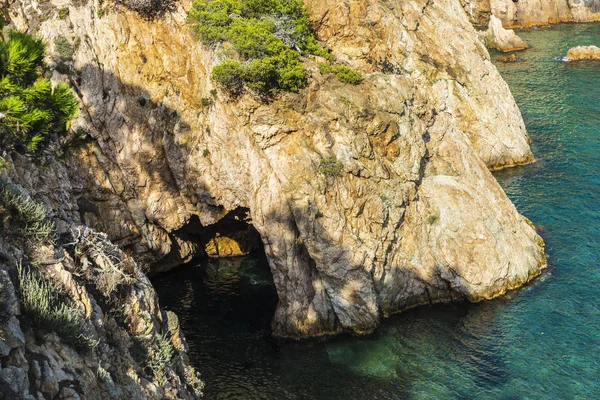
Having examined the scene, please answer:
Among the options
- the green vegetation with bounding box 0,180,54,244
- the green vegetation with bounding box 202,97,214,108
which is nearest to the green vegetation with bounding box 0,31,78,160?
the green vegetation with bounding box 0,180,54,244

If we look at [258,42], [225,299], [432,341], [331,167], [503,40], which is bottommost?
[432,341]

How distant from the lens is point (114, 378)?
1742 cm

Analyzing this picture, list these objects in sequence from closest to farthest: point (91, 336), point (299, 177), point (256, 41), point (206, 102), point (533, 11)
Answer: point (91, 336), point (299, 177), point (256, 41), point (206, 102), point (533, 11)

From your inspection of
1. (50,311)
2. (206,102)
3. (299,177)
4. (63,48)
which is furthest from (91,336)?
(63,48)

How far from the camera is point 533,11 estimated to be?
10694cm

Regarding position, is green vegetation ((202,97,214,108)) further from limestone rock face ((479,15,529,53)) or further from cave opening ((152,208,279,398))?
limestone rock face ((479,15,529,53))

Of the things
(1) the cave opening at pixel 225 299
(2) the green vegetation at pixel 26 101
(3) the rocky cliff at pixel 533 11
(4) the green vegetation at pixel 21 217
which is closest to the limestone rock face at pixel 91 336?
(4) the green vegetation at pixel 21 217

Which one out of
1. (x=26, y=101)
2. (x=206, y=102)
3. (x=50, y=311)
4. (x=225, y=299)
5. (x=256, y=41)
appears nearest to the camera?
(x=50, y=311)

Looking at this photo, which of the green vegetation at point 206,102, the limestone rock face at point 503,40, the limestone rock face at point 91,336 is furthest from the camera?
the limestone rock face at point 503,40

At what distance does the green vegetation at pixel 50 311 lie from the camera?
50.3 ft

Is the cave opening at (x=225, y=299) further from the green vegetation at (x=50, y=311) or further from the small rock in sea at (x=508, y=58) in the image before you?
the small rock in sea at (x=508, y=58)

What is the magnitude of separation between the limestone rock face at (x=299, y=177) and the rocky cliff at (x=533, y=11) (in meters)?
78.4

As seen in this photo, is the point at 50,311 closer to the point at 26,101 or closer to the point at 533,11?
the point at 26,101

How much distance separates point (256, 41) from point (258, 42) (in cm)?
13
